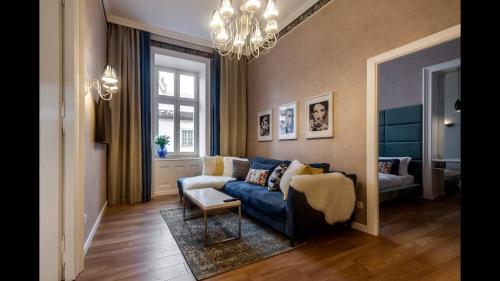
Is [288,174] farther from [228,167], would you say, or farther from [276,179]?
[228,167]

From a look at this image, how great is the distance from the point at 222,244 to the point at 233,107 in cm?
322

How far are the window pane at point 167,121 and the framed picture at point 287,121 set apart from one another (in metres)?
2.43

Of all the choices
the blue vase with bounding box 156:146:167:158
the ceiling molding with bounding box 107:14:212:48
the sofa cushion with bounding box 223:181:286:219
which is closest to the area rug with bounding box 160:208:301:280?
the sofa cushion with bounding box 223:181:286:219

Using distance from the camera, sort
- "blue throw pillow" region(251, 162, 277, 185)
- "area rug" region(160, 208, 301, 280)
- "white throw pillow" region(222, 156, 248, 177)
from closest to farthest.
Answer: "area rug" region(160, 208, 301, 280) → "blue throw pillow" region(251, 162, 277, 185) → "white throw pillow" region(222, 156, 248, 177)

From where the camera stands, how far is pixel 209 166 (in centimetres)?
421

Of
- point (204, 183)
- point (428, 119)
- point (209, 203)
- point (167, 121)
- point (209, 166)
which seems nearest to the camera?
point (209, 203)

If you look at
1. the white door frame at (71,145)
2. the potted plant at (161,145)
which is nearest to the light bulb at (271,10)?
the white door frame at (71,145)

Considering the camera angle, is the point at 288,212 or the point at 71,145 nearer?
the point at 71,145

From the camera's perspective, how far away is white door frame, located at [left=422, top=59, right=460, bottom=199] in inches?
155

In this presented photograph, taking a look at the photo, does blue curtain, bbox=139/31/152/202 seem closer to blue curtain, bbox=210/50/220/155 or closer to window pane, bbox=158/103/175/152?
window pane, bbox=158/103/175/152

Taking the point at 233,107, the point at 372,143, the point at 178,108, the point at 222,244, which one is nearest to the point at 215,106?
the point at 233,107

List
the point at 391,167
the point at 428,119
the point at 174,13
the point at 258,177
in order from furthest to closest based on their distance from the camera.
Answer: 1. the point at 391,167
2. the point at 428,119
3. the point at 174,13
4. the point at 258,177

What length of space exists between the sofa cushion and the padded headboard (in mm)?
3061

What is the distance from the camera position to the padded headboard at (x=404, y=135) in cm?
411
